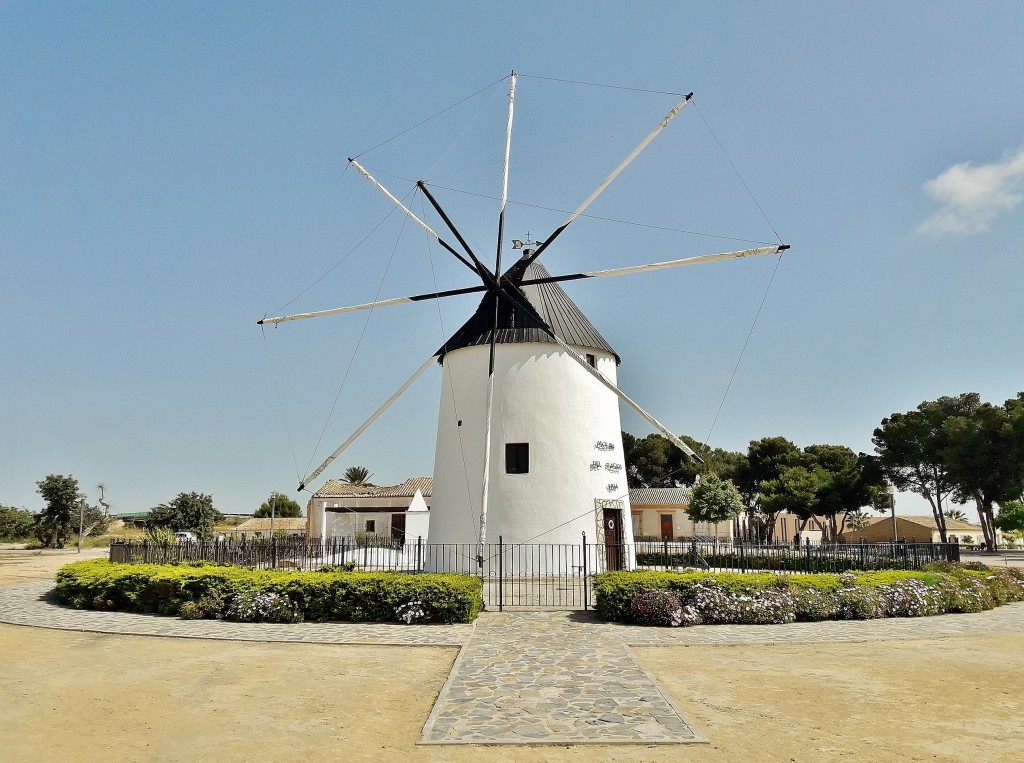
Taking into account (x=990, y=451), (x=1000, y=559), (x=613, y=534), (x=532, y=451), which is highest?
(x=990, y=451)

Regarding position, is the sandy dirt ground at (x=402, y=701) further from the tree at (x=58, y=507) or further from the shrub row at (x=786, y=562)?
the tree at (x=58, y=507)

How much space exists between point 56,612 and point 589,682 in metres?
12.2

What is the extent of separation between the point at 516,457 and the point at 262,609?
897cm

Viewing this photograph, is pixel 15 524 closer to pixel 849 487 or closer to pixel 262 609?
pixel 262 609

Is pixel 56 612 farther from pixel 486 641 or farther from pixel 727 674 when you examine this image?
pixel 727 674

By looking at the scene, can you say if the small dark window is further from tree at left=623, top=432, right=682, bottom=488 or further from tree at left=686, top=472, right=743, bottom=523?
tree at left=623, top=432, right=682, bottom=488

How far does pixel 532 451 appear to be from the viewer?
68.1ft

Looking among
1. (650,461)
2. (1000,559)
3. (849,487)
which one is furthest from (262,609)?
(650,461)

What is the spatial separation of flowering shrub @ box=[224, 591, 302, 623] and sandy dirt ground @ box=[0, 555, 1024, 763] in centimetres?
191

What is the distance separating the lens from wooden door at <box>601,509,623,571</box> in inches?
835

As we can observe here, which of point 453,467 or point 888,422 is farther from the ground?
point 888,422

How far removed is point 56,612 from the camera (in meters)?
15.0

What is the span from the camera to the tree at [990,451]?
131 feet

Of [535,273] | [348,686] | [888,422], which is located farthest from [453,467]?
[888,422]
